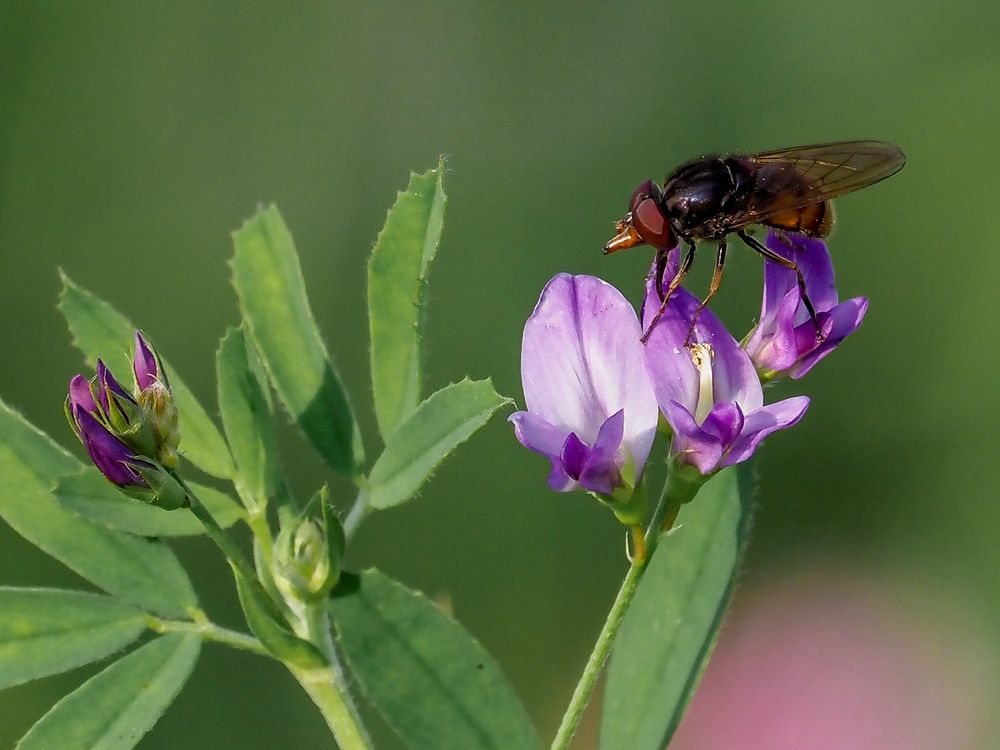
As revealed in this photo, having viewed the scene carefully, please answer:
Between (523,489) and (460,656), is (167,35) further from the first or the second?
(460,656)

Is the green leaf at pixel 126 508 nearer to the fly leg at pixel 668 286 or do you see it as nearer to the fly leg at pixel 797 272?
the fly leg at pixel 668 286

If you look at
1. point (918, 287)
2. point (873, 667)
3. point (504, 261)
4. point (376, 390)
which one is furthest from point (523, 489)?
point (376, 390)

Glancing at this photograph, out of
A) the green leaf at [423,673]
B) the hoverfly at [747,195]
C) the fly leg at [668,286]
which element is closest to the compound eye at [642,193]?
the hoverfly at [747,195]

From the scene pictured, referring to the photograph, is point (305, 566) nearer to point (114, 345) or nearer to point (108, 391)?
point (108, 391)

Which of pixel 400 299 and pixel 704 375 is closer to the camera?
pixel 704 375

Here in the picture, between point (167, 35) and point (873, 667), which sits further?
point (167, 35)

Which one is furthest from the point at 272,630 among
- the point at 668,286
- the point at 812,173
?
the point at 812,173

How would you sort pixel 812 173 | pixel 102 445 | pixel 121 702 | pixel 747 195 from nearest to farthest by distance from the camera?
pixel 102 445 < pixel 121 702 < pixel 747 195 < pixel 812 173
